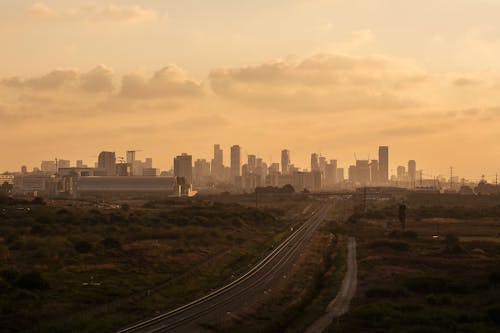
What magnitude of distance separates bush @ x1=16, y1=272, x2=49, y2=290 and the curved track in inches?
525

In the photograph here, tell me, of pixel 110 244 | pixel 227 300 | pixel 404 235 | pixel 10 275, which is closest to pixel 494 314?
pixel 227 300

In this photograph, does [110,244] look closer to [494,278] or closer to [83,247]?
[83,247]

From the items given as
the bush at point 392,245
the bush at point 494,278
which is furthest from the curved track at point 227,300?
the bush at point 494,278

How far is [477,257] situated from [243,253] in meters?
31.7

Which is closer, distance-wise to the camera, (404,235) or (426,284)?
(426,284)

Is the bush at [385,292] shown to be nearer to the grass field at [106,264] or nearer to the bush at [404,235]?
the grass field at [106,264]

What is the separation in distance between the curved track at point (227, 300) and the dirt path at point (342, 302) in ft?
22.0

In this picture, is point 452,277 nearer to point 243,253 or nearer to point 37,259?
→ point 243,253

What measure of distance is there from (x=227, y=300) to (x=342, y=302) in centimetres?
965

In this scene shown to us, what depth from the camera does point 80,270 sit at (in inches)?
2611

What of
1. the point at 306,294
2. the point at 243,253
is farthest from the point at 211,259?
the point at 306,294

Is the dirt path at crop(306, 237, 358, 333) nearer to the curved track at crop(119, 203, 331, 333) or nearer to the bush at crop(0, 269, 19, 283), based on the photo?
the curved track at crop(119, 203, 331, 333)

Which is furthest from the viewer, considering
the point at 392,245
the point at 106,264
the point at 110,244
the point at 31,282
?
the point at 392,245

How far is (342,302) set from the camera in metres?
52.1
